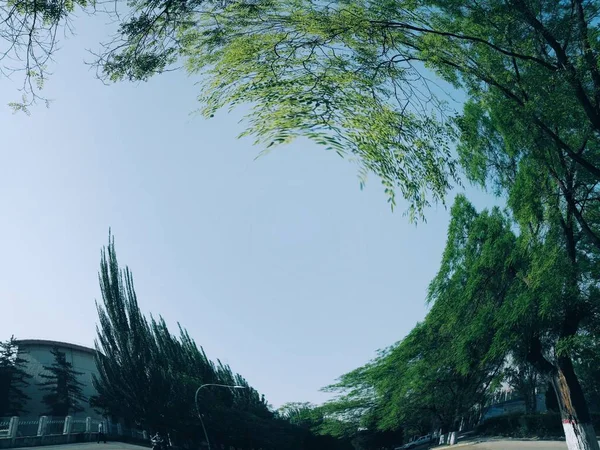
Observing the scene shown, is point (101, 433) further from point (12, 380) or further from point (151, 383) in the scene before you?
point (12, 380)

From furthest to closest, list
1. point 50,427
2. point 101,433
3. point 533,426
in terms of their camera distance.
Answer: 1. point 101,433
2. point 533,426
3. point 50,427

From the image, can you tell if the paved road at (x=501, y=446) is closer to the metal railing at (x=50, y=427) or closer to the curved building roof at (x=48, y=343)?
the metal railing at (x=50, y=427)

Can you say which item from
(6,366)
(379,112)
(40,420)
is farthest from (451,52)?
(6,366)

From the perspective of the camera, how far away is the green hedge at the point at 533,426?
28641mm

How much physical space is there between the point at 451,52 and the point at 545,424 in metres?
27.1

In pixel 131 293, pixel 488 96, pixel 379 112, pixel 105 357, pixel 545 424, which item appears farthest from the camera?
pixel 131 293

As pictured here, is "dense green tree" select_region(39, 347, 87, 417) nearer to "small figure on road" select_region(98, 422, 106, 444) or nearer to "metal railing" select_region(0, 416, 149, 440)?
"metal railing" select_region(0, 416, 149, 440)

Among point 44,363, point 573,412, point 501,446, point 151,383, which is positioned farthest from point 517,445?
point 44,363

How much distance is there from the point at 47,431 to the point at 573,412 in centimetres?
2517

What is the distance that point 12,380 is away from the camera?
42656 mm

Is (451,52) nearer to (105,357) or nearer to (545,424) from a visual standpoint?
(545,424)

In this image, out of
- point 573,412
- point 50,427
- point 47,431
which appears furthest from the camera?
point 50,427

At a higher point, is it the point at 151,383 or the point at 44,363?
the point at 44,363

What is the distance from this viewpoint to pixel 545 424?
29031 mm
